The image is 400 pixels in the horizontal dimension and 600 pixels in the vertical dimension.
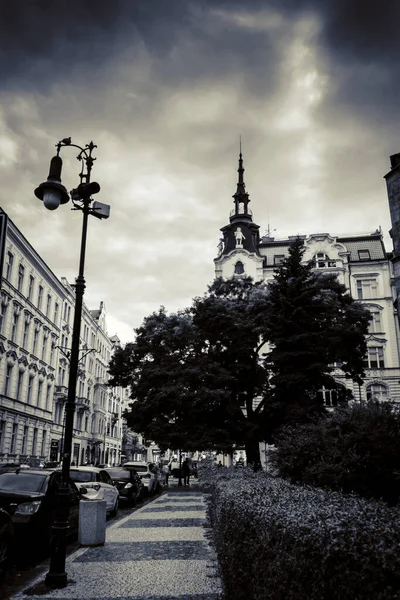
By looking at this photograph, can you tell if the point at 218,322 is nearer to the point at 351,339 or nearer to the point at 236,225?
the point at 351,339

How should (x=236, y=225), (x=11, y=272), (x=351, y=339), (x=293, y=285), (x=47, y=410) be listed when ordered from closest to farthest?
1. (x=293, y=285)
2. (x=351, y=339)
3. (x=11, y=272)
4. (x=47, y=410)
5. (x=236, y=225)

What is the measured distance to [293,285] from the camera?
2086 centimetres

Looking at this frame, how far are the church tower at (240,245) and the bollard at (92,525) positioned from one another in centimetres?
4001

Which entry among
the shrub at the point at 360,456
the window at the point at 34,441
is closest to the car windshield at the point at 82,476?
the shrub at the point at 360,456

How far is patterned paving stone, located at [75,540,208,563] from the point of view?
30.8 feet

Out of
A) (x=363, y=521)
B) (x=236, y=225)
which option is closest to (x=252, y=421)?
(x=363, y=521)

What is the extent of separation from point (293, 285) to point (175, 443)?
1428 cm

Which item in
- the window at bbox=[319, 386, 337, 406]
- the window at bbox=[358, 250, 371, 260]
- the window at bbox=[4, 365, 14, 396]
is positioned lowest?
the window at bbox=[319, 386, 337, 406]

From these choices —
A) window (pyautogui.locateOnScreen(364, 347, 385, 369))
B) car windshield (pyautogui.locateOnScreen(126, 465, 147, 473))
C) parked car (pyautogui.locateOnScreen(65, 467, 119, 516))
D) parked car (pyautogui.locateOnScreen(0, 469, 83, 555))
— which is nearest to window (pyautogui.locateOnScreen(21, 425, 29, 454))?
car windshield (pyautogui.locateOnScreen(126, 465, 147, 473))

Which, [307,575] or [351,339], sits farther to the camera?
[351,339]

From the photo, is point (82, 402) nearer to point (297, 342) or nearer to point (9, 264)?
point (9, 264)

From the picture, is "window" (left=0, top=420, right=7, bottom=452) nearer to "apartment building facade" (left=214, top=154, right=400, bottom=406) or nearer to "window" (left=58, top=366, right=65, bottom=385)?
"window" (left=58, top=366, right=65, bottom=385)

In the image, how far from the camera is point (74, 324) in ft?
29.4

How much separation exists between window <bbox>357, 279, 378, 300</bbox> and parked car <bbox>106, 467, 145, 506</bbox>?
33585 millimetres
